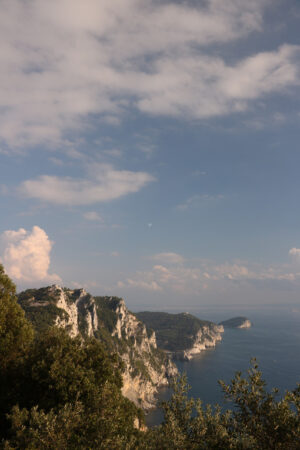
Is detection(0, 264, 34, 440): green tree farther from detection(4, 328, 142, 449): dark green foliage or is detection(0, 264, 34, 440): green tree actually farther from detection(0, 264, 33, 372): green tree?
detection(4, 328, 142, 449): dark green foliage

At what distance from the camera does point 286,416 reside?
16.7 meters

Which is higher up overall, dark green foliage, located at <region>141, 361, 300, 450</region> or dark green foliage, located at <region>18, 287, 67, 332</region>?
dark green foliage, located at <region>141, 361, 300, 450</region>

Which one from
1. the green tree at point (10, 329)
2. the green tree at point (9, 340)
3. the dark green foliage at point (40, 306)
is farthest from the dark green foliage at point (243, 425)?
the dark green foliage at point (40, 306)

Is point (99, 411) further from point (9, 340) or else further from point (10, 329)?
point (10, 329)

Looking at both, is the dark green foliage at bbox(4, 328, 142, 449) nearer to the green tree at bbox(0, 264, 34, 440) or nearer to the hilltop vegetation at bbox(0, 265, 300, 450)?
the hilltop vegetation at bbox(0, 265, 300, 450)

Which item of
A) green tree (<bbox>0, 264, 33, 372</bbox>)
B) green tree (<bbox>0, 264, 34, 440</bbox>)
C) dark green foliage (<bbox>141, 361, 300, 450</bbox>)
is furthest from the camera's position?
green tree (<bbox>0, 264, 33, 372</bbox>)

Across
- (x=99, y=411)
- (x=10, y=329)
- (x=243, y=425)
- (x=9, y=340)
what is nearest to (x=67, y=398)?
(x=99, y=411)

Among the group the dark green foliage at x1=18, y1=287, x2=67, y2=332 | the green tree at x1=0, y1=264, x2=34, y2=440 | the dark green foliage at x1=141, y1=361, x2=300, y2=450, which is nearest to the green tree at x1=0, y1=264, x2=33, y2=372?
the green tree at x1=0, y1=264, x2=34, y2=440

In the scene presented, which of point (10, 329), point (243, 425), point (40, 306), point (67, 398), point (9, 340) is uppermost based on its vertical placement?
point (10, 329)

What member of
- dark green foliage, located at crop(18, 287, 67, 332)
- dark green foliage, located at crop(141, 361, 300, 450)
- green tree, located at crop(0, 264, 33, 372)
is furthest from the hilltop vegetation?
dark green foliage, located at crop(18, 287, 67, 332)

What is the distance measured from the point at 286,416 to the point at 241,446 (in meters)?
3.26

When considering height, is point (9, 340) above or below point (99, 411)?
above

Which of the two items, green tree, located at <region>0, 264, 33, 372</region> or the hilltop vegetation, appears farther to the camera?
green tree, located at <region>0, 264, 33, 372</region>

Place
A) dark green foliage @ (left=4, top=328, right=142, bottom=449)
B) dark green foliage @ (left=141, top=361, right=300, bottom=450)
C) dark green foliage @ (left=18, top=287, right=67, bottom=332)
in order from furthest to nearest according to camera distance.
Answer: dark green foliage @ (left=18, top=287, right=67, bottom=332) → dark green foliage @ (left=4, top=328, right=142, bottom=449) → dark green foliage @ (left=141, top=361, right=300, bottom=450)
